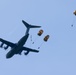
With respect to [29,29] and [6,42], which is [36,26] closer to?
[29,29]

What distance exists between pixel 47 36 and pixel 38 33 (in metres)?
3.63

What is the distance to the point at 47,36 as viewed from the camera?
4948 inches

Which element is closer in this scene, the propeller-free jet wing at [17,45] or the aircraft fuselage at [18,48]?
the aircraft fuselage at [18,48]

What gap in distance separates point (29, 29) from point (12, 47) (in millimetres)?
8480

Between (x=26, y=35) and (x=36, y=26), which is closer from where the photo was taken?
(x=26, y=35)

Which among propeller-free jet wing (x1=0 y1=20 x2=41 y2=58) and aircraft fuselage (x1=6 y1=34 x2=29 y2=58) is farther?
propeller-free jet wing (x1=0 y1=20 x2=41 y2=58)

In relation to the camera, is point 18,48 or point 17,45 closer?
point 17,45

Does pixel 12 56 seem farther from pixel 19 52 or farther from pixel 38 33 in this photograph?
pixel 38 33

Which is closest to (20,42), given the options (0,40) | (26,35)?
(26,35)

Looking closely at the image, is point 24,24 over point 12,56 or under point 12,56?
over

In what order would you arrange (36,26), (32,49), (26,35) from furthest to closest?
(32,49), (36,26), (26,35)

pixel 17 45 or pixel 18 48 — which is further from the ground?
pixel 17 45

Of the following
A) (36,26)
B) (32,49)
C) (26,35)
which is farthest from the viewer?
(32,49)

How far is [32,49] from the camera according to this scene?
143m
